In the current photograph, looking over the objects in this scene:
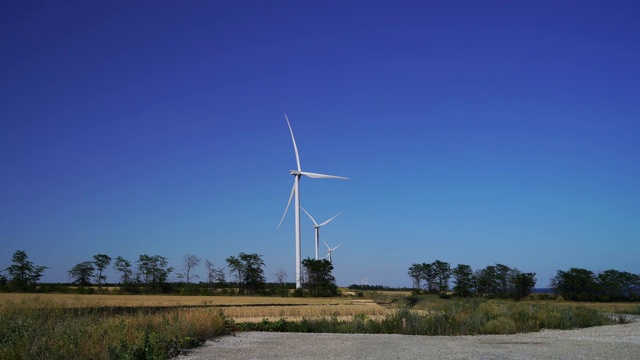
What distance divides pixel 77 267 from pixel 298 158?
59188mm

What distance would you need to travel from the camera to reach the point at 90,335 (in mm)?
16312

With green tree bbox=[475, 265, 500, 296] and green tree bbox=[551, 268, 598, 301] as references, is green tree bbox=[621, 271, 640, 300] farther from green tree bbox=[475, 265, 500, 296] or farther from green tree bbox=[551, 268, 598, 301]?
green tree bbox=[475, 265, 500, 296]

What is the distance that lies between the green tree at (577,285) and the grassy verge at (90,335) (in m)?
77.3

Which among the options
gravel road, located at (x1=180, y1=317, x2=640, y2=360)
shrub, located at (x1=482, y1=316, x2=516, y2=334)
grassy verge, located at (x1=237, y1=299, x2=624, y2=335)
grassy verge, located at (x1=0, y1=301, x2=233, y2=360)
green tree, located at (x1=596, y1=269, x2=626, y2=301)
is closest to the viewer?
grassy verge, located at (x1=0, y1=301, x2=233, y2=360)

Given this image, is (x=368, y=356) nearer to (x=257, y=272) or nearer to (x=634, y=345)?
(x=634, y=345)

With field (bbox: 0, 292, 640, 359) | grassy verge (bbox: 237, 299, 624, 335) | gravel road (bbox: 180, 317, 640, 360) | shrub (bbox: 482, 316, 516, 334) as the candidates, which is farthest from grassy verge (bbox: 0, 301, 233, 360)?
shrub (bbox: 482, 316, 516, 334)

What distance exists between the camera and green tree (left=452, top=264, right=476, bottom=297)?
311 feet

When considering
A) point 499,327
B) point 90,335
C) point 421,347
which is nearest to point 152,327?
point 90,335

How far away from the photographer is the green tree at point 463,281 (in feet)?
311

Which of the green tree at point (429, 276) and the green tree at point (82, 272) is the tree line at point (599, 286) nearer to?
the green tree at point (429, 276)

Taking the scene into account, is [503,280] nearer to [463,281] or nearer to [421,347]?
[463,281]

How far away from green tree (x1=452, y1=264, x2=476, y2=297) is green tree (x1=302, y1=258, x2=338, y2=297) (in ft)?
77.0

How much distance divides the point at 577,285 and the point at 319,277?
4624cm

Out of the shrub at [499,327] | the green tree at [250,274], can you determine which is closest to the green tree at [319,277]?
the green tree at [250,274]
